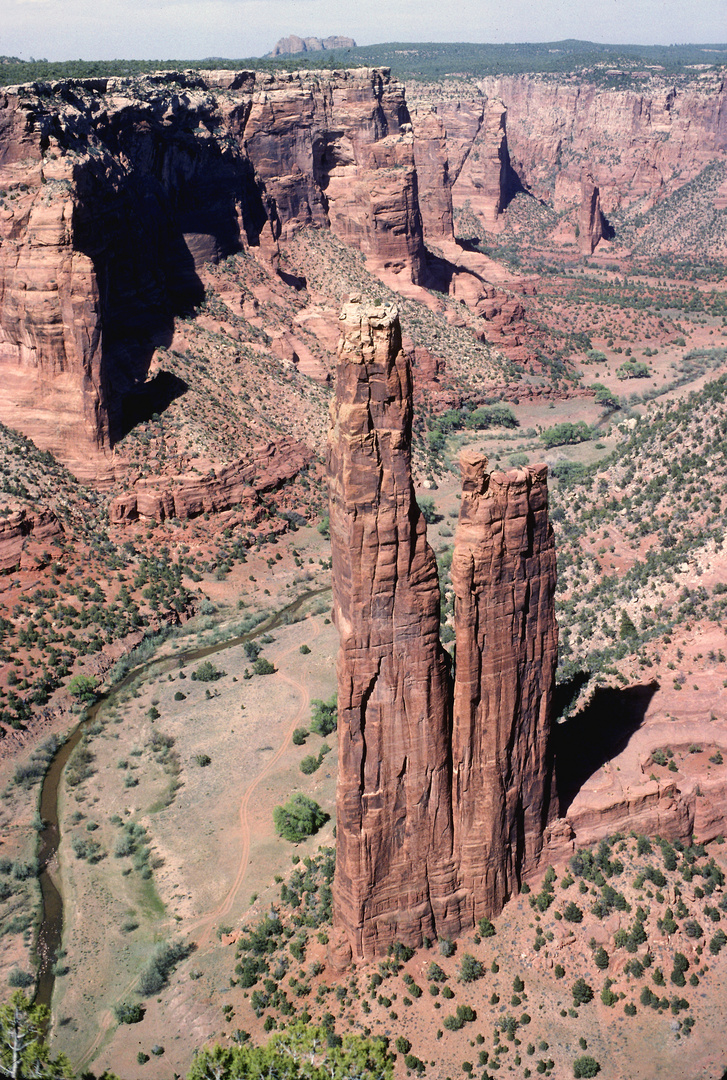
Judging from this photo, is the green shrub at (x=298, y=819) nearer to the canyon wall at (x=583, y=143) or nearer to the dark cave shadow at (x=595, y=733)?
the dark cave shadow at (x=595, y=733)

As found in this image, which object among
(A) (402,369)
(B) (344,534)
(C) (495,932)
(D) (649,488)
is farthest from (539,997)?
(D) (649,488)

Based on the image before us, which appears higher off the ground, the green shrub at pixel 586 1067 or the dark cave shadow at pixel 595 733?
the dark cave shadow at pixel 595 733

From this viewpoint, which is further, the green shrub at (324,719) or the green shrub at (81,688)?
the green shrub at (81,688)

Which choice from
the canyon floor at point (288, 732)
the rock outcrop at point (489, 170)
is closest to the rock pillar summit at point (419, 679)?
the canyon floor at point (288, 732)

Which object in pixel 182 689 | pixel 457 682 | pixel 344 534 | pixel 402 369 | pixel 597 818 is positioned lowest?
pixel 182 689

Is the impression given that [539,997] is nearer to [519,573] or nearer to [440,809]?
[440,809]

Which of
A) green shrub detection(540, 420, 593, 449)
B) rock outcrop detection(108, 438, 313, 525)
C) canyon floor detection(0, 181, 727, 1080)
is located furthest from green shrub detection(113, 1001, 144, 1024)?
green shrub detection(540, 420, 593, 449)
